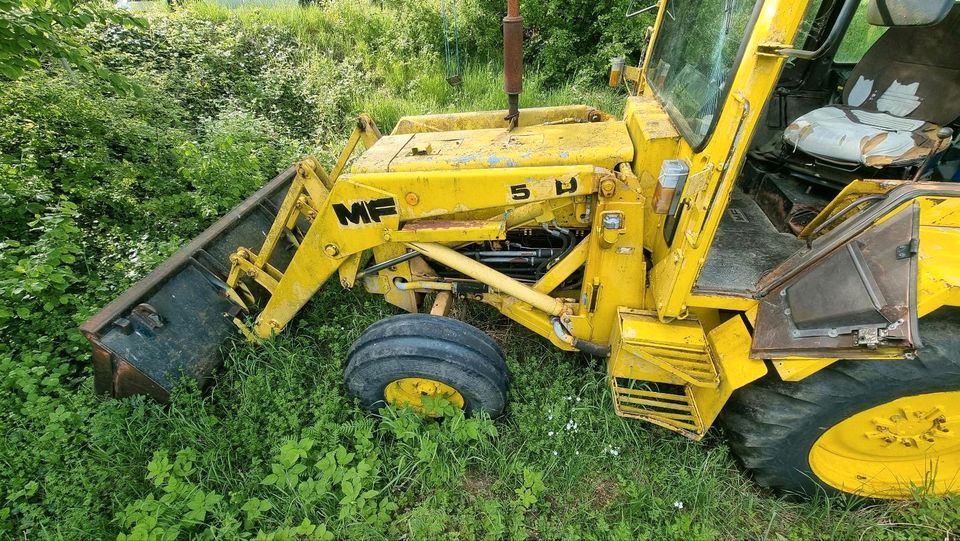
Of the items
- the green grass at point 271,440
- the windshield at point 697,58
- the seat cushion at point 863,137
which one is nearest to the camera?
the windshield at point 697,58

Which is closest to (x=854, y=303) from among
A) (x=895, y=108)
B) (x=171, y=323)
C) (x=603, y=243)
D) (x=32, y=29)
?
(x=603, y=243)

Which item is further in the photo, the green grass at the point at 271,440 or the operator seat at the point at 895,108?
the operator seat at the point at 895,108

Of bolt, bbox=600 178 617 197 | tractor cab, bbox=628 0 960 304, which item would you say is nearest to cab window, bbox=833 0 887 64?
tractor cab, bbox=628 0 960 304

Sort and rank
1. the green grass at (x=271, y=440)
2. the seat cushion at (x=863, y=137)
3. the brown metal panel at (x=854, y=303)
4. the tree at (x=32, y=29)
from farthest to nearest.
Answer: the tree at (x=32, y=29) < the seat cushion at (x=863, y=137) < the green grass at (x=271, y=440) < the brown metal panel at (x=854, y=303)

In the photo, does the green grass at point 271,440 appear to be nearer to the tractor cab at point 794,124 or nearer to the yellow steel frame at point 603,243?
the yellow steel frame at point 603,243

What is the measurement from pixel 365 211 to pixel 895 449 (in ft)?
9.16

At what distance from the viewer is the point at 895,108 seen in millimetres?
2758

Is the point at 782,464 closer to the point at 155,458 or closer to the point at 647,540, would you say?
the point at 647,540

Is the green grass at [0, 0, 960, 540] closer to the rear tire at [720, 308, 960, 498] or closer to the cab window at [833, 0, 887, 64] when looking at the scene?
the rear tire at [720, 308, 960, 498]

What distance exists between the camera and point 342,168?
9.70 feet

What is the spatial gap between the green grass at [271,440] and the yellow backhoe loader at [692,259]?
20 centimetres

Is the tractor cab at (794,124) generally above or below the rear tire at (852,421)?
above

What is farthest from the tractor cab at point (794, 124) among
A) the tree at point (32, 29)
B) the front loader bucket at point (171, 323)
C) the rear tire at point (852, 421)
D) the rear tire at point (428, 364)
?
the tree at point (32, 29)

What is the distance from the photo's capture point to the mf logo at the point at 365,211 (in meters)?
2.31
